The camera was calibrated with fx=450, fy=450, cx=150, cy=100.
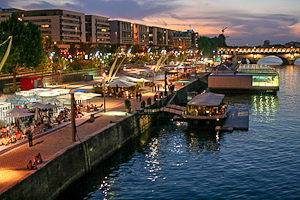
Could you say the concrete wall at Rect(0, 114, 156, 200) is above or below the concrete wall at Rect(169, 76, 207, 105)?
below

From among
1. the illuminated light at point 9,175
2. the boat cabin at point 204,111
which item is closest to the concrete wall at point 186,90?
the boat cabin at point 204,111

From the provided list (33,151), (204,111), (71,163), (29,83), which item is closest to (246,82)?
(204,111)

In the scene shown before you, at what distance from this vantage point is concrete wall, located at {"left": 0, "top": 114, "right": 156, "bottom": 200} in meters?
28.5

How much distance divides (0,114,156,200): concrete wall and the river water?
0.96 m

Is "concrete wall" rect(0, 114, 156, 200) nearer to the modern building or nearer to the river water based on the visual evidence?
the river water

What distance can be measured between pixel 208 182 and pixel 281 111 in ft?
152

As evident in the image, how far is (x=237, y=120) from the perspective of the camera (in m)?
68.1

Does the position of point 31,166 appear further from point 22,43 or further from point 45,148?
point 22,43

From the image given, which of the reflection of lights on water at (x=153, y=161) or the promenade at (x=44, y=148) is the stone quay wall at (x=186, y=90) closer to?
the reflection of lights on water at (x=153, y=161)

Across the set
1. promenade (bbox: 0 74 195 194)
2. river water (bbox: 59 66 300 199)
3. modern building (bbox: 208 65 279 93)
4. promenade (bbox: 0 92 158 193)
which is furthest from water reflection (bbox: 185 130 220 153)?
modern building (bbox: 208 65 279 93)

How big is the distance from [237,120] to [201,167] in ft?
85.9

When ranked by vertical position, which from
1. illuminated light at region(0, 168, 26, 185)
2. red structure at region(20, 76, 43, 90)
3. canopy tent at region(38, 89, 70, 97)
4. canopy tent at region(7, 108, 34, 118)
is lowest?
illuminated light at region(0, 168, 26, 185)

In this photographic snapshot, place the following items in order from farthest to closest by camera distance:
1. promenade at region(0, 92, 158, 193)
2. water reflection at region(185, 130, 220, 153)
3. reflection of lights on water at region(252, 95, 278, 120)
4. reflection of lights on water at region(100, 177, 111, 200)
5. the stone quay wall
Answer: the stone quay wall < reflection of lights on water at region(252, 95, 278, 120) < water reflection at region(185, 130, 220, 153) < reflection of lights on water at region(100, 177, 111, 200) < promenade at region(0, 92, 158, 193)

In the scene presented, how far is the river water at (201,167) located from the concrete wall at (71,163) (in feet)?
3.15
